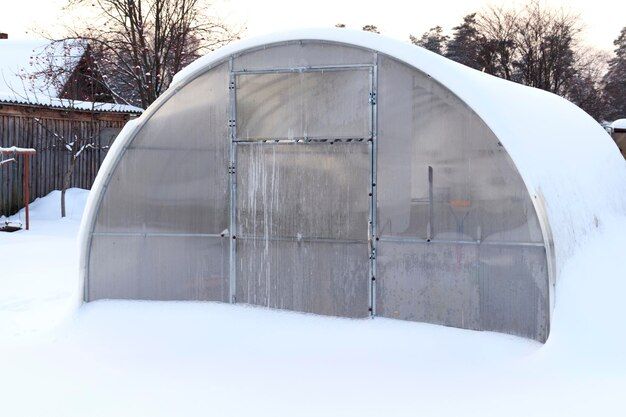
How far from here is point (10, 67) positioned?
2280cm

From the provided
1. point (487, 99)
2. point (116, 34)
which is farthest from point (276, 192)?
point (116, 34)

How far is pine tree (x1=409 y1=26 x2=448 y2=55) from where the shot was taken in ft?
156

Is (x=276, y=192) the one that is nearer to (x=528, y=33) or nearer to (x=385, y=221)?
(x=385, y=221)

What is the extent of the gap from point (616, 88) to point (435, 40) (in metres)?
11.6

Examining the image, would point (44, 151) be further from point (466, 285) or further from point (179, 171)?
point (466, 285)

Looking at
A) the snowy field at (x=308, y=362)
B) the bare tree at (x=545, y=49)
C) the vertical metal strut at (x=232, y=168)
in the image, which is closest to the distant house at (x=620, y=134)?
the snowy field at (x=308, y=362)

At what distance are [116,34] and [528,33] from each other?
85.0ft

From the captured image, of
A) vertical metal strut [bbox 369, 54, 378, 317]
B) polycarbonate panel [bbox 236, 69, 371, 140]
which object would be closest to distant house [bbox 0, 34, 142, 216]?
polycarbonate panel [bbox 236, 69, 371, 140]

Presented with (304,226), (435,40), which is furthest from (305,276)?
(435,40)

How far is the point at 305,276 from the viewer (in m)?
7.70

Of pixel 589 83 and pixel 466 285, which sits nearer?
pixel 466 285

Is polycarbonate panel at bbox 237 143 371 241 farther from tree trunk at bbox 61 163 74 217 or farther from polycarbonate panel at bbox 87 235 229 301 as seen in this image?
tree trunk at bbox 61 163 74 217

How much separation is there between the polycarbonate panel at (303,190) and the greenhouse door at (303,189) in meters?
0.01

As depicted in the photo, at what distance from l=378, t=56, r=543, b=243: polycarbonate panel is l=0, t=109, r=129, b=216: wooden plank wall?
13.0 m
